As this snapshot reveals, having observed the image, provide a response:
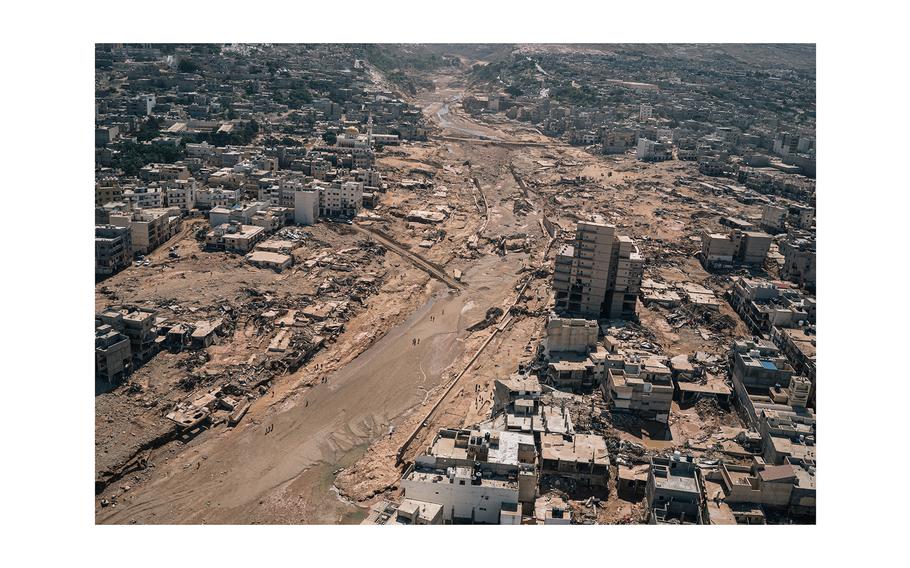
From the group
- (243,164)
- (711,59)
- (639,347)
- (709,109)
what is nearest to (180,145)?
(243,164)

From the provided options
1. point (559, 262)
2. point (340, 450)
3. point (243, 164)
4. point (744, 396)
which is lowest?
point (340, 450)

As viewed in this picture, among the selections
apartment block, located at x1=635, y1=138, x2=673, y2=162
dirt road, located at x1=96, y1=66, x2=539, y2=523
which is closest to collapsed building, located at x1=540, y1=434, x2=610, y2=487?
dirt road, located at x1=96, y1=66, x2=539, y2=523

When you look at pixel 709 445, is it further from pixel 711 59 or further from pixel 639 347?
pixel 711 59

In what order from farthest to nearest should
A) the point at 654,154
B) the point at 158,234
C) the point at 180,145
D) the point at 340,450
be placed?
1. the point at 654,154
2. the point at 180,145
3. the point at 158,234
4. the point at 340,450

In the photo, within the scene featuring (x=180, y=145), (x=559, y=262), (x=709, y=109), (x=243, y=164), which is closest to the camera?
(x=559, y=262)

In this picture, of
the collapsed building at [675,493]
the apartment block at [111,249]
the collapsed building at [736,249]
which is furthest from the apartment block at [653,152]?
the collapsed building at [675,493]

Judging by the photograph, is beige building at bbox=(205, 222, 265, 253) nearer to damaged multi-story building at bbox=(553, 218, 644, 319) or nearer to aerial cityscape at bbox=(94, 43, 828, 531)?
aerial cityscape at bbox=(94, 43, 828, 531)
